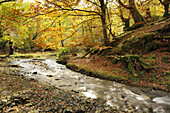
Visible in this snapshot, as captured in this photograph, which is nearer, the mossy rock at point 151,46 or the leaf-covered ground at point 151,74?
the leaf-covered ground at point 151,74

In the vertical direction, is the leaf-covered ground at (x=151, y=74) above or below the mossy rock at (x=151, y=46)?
below

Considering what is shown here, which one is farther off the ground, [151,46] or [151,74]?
[151,46]

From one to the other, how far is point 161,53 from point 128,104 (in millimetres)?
5736

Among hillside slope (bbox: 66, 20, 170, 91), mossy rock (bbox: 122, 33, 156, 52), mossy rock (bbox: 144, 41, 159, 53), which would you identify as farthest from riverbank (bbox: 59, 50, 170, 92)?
mossy rock (bbox: 122, 33, 156, 52)

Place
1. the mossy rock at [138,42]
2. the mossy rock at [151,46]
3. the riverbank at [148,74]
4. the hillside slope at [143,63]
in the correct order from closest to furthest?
the riverbank at [148,74] < the hillside slope at [143,63] < the mossy rock at [151,46] < the mossy rock at [138,42]

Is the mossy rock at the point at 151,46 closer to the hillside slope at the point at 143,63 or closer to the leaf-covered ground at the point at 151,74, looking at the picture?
the hillside slope at the point at 143,63

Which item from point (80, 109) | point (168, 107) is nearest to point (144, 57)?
point (168, 107)

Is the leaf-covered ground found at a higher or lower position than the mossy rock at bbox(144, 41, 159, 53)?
lower

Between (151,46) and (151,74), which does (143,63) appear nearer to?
(151,74)

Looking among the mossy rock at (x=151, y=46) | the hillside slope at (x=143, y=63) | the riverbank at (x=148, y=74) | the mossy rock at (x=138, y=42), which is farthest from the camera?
the mossy rock at (x=138, y=42)

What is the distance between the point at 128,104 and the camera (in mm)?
4055

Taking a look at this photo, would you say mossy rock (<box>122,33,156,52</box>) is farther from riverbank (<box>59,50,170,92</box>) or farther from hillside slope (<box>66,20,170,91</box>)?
riverbank (<box>59,50,170,92</box>)

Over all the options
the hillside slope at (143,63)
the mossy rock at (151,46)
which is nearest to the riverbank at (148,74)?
the hillside slope at (143,63)

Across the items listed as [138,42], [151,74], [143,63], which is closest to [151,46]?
[138,42]
